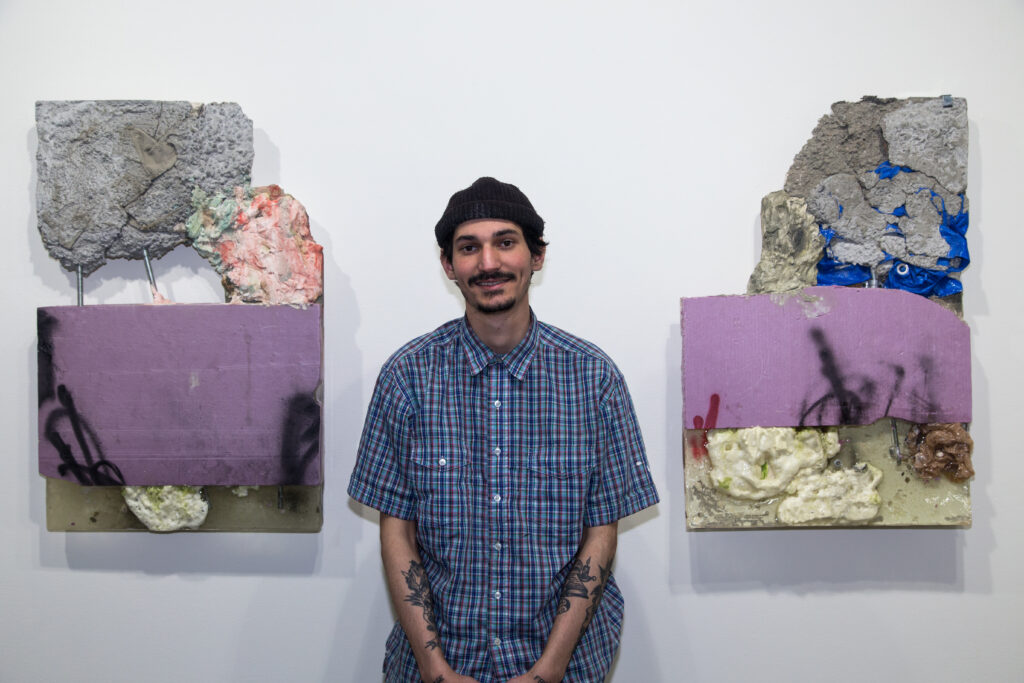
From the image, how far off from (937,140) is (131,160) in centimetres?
168

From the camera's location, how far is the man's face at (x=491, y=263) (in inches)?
50.0

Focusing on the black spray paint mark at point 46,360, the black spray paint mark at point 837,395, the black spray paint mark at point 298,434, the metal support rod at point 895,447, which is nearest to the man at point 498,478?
the black spray paint mark at point 298,434

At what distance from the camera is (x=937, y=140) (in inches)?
58.5

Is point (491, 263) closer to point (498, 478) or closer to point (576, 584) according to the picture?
point (498, 478)

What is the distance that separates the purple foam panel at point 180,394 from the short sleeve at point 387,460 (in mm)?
196

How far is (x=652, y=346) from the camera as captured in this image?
5.19 feet

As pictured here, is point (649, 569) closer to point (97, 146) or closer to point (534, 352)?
point (534, 352)

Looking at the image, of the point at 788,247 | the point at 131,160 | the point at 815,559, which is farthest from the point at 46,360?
the point at 815,559

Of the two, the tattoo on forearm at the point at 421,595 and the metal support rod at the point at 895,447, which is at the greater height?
the metal support rod at the point at 895,447

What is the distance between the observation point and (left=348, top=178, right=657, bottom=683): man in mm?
1277

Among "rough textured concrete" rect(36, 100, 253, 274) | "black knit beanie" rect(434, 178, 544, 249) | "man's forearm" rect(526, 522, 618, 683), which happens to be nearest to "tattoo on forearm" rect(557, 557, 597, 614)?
"man's forearm" rect(526, 522, 618, 683)

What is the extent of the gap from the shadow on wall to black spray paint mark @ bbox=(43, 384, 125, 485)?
120 centimetres

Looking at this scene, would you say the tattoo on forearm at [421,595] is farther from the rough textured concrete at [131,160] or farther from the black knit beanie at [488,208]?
the rough textured concrete at [131,160]

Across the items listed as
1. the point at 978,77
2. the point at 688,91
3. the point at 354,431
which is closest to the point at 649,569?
the point at 354,431
